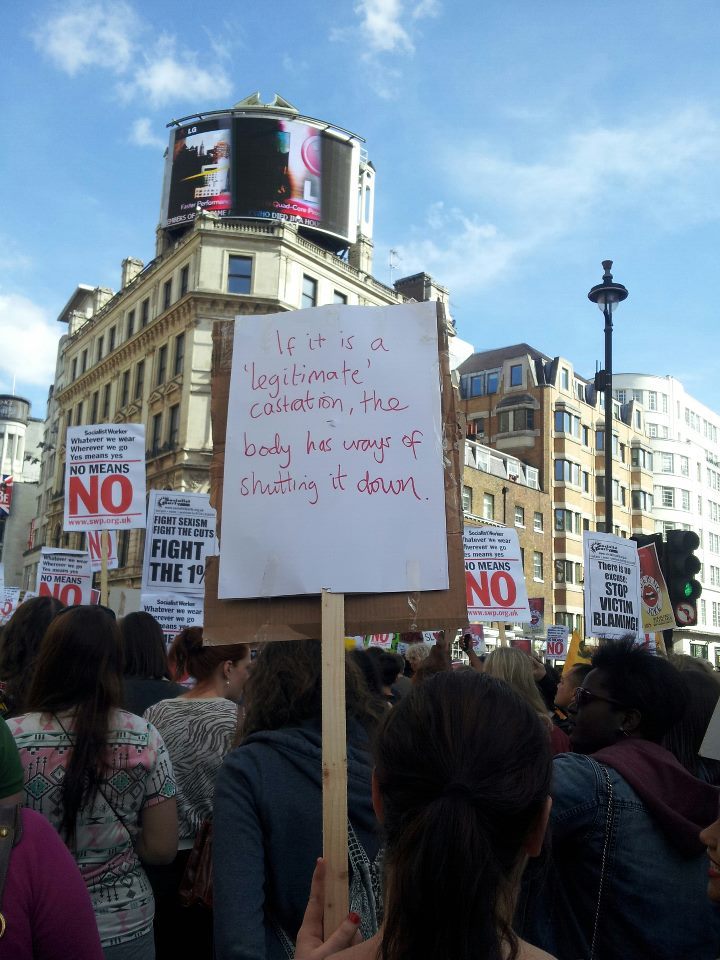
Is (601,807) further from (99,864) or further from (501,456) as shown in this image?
(501,456)

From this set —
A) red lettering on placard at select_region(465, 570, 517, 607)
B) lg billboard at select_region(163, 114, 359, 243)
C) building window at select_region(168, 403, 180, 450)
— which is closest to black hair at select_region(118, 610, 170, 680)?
red lettering on placard at select_region(465, 570, 517, 607)

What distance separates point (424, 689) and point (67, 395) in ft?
170

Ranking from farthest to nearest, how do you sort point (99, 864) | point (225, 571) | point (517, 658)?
1. point (517, 658)
2. point (99, 864)
3. point (225, 571)

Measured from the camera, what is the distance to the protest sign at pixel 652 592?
10359 mm

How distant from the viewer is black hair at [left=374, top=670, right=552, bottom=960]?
4.58ft

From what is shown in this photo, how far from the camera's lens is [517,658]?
5227mm

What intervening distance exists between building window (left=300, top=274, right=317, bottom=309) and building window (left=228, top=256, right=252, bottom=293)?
7.97 ft

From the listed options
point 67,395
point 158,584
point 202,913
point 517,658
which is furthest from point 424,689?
point 67,395

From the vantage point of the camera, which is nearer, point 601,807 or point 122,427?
point 601,807

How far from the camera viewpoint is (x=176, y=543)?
858 cm

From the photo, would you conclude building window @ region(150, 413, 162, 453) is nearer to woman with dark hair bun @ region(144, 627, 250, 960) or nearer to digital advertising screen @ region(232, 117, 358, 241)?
digital advertising screen @ region(232, 117, 358, 241)

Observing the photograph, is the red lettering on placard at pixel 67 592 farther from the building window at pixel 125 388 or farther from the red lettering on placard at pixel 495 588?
the building window at pixel 125 388

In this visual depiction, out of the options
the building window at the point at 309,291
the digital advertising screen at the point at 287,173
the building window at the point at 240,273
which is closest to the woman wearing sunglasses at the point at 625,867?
the building window at the point at 240,273

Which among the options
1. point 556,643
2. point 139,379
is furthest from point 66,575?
point 139,379
